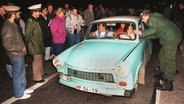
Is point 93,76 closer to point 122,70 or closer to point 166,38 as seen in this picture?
point 122,70

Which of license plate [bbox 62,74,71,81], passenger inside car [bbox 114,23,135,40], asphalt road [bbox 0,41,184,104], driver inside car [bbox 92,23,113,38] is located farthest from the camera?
driver inside car [bbox 92,23,113,38]

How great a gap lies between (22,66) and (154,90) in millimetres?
3076

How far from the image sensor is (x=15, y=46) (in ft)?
15.4

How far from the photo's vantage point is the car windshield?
6066 millimetres

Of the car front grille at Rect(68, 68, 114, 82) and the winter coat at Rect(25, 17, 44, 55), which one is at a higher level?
the winter coat at Rect(25, 17, 44, 55)

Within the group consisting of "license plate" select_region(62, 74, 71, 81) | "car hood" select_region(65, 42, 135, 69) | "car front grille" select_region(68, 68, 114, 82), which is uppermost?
"car hood" select_region(65, 42, 135, 69)

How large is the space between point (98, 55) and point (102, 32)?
1.43 m

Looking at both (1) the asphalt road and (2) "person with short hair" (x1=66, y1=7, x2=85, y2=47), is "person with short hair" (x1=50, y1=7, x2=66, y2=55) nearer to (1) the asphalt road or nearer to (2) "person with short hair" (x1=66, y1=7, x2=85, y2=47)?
(2) "person with short hair" (x1=66, y1=7, x2=85, y2=47)

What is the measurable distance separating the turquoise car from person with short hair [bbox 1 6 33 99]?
82cm

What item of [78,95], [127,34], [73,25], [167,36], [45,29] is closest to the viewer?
[78,95]

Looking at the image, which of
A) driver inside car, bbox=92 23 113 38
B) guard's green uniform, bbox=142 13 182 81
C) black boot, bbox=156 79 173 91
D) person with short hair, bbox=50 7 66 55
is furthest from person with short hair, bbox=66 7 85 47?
black boot, bbox=156 79 173 91

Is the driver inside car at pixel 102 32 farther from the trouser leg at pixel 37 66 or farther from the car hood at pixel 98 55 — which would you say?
the trouser leg at pixel 37 66

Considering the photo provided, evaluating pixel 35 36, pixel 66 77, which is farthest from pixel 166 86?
pixel 35 36

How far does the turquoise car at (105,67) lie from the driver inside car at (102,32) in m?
0.34
